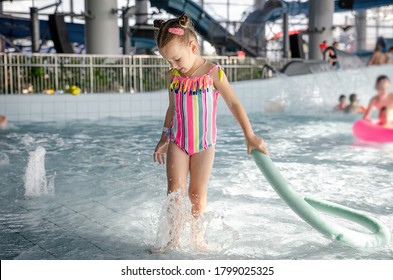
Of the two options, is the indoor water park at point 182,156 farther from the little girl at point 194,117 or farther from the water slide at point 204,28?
the water slide at point 204,28

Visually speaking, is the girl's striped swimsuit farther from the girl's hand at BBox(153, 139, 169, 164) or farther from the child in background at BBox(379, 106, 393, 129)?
the child in background at BBox(379, 106, 393, 129)

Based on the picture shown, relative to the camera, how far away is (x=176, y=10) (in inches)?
810

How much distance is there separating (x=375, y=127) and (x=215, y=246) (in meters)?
5.05

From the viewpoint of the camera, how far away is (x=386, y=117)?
7.19m

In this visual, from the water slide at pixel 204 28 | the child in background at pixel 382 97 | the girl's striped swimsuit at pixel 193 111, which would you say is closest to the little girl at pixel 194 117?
the girl's striped swimsuit at pixel 193 111

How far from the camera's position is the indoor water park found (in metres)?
2.64

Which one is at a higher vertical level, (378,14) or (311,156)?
(378,14)

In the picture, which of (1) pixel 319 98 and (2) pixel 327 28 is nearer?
(1) pixel 319 98

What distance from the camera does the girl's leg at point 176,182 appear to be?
2684 millimetres

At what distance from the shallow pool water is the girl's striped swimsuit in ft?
1.34

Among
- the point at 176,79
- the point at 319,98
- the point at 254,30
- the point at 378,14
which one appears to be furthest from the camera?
the point at 378,14

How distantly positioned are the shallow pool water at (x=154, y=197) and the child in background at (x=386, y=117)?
1.27 ft
